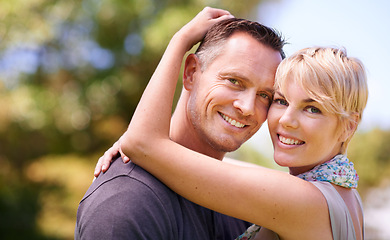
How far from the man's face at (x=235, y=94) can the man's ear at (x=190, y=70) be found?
0.37 feet

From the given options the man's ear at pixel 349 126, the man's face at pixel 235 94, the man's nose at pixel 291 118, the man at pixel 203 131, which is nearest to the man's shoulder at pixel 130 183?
the man at pixel 203 131

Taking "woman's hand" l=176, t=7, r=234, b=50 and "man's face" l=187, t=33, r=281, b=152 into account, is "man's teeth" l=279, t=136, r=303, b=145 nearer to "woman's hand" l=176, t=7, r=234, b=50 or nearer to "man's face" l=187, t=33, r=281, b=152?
"man's face" l=187, t=33, r=281, b=152

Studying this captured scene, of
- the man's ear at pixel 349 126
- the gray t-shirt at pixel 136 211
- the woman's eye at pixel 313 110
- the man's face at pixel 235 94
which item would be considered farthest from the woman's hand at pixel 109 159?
the man's ear at pixel 349 126

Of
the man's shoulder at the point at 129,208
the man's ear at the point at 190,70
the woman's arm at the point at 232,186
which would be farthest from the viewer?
the man's ear at the point at 190,70

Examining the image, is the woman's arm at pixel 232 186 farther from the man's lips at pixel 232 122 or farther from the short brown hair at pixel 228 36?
the short brown hair at pixel 228 36

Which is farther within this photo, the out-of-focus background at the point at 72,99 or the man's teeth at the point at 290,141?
the out-of-focus background at the point at 72,99

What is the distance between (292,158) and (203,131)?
18.2 inches

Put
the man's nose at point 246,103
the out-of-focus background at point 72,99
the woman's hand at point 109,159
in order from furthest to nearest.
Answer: the out-of-focus background at point 72,99 < the man's nose at point 246,103 < the woman's hand at point 109,159

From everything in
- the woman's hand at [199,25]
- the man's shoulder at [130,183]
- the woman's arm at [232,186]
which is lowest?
the man's shoulder at [130,183]

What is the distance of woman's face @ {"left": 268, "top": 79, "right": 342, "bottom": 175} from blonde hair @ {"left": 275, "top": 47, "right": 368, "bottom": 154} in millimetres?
35

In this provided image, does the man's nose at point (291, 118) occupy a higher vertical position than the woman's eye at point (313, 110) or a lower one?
lower

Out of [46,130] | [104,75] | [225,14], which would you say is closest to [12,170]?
[46,130]

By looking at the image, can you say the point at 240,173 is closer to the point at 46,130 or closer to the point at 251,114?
the point at 251,114

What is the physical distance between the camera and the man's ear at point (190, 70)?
222 centimetres
